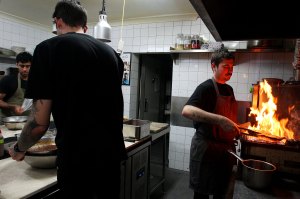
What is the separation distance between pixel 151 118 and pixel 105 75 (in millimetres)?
3559

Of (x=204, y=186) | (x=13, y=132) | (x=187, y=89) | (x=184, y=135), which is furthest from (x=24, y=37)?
(x=204, y=186)

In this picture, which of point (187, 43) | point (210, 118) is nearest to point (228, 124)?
point (210, 118)

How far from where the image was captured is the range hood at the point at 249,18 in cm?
93

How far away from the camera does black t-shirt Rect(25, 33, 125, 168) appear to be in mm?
1075

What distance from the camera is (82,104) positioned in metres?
1.10

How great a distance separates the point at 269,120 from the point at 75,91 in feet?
4.75

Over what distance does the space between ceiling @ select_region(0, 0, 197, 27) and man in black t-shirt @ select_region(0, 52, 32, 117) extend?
1.15 meters

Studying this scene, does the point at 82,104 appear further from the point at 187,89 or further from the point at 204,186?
the point at 187,89

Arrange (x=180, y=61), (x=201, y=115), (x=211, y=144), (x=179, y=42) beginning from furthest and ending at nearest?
1. (x=180, y=61)
2. (x=179, y=42)
3. (x=211, y=144)
4. (x=201, y=115)

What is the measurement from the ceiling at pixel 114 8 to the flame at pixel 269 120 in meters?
1.85

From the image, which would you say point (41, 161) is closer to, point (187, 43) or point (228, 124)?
point (228, 124)

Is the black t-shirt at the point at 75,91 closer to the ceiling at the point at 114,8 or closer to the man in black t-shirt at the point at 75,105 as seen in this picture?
the man in black t-shirt at the point at 75,105

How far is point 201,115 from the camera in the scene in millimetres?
1736

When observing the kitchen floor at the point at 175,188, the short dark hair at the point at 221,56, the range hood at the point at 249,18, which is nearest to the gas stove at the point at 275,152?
the range hood at the point at 249,18
